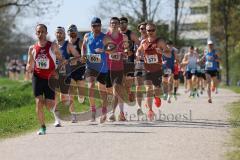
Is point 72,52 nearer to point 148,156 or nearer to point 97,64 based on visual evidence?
point 97,64

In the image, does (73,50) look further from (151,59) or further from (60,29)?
(151,59)

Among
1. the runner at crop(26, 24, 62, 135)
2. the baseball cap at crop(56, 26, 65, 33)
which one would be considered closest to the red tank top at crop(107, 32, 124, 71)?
the baseball cap at crop(56, 26, 65, 33)

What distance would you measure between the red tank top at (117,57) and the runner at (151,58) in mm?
611

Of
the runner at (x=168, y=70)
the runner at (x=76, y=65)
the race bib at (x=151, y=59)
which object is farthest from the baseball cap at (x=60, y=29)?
the runner at (x=168, y=70)

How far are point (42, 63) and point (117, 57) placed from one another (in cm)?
221

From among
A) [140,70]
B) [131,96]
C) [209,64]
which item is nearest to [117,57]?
[140,70]

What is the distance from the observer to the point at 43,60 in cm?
1159

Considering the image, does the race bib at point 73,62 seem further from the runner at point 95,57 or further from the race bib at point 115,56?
the race bib at point 115,56

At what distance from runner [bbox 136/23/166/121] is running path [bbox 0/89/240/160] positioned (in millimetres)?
704

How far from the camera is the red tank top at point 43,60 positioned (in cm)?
1158

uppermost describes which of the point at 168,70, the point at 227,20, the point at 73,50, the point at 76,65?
the point at 227,20

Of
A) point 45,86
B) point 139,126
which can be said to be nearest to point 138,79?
point 139,126

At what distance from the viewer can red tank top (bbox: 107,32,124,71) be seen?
13.2m

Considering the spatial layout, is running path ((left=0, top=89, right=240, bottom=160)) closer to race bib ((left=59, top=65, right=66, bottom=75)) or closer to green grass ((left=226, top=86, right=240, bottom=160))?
green grass ((left=226, top=86, right=240, bottom=160))
